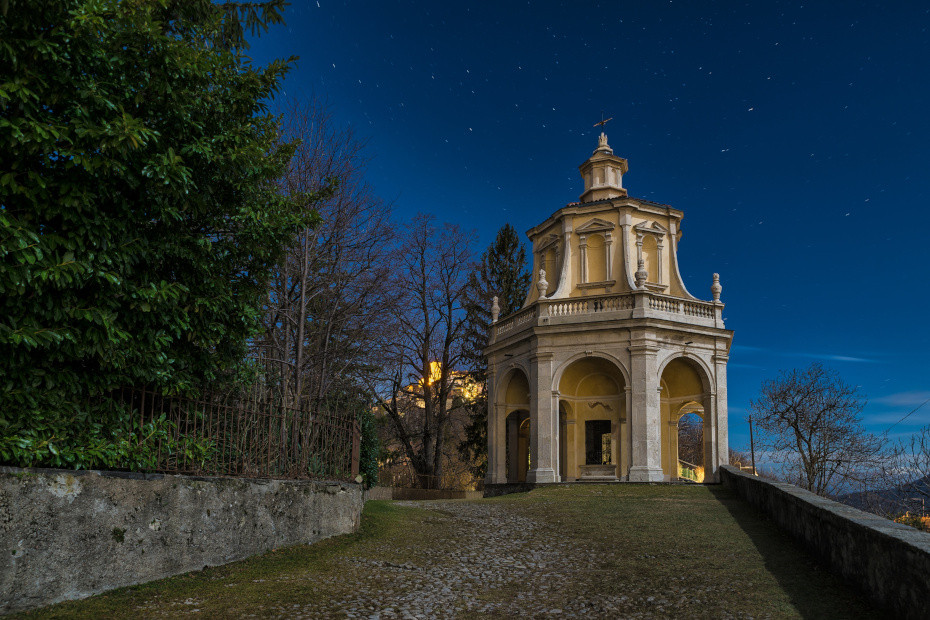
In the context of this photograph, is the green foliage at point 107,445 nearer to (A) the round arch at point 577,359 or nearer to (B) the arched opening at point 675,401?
(A) the round arch at point 577,359

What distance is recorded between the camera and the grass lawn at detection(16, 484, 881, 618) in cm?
666

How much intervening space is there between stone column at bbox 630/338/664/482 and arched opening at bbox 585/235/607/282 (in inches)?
212

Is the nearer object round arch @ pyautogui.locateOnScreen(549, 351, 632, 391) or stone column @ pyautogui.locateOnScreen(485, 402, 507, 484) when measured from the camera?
round arch @ pyautogui.locateOnScreen(549, 351, 632, 391)

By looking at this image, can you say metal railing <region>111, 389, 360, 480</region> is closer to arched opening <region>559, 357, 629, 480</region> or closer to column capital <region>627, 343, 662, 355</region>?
column capital <region>627, 343, 662, 355</region>

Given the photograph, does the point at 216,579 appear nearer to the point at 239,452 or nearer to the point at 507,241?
the point at 239,452

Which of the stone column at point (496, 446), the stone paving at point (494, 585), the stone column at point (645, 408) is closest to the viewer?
the stone paving at point (494, 585)

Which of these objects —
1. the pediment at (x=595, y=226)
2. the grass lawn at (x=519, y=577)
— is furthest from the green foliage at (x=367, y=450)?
the pediment at (x=595, y=226)

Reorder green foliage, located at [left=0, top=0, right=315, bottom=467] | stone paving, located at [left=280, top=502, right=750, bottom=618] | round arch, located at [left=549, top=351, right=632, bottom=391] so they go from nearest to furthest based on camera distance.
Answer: green foliage, located at [left=0, top=0, right=315, bottom=467] → stone paving, located at [left=280, top=502, right=750, bottom=618] → round arch, located at [left=549, top=351, right=632, bottom=391]

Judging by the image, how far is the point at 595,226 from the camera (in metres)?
29.2

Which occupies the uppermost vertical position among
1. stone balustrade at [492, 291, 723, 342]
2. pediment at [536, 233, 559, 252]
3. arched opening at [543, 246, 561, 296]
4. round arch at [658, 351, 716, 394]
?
pediment at [536, 233, 559, 252]

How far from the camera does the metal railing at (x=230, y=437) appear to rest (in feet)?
25.4

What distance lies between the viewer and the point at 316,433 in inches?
448

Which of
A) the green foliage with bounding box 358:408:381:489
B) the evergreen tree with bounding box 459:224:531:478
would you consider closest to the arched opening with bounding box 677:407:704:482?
the evergreen tree with bounding box 459:224:531:478

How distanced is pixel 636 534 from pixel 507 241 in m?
28.7
